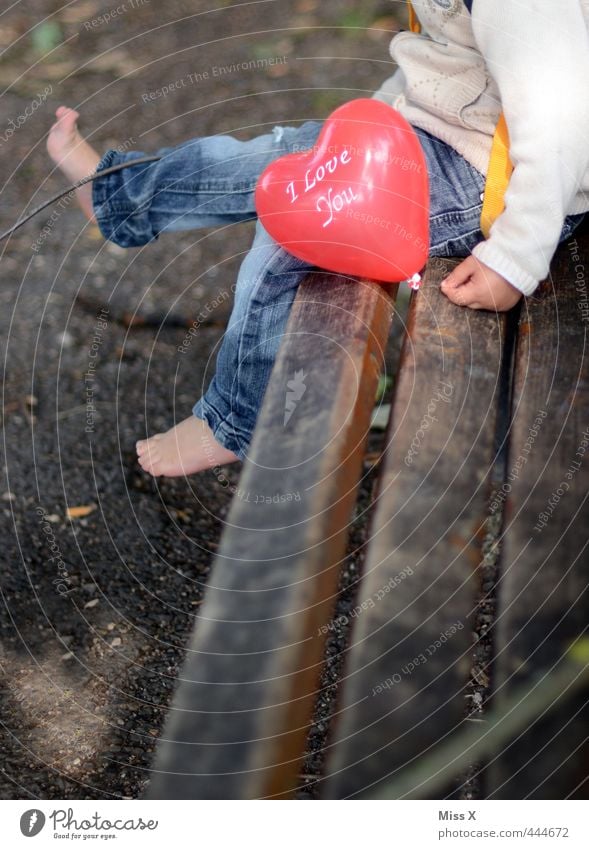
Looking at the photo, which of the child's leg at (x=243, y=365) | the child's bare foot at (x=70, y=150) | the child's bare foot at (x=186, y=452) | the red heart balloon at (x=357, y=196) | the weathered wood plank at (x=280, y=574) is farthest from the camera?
the child's bare foot at (x=70, y=150)

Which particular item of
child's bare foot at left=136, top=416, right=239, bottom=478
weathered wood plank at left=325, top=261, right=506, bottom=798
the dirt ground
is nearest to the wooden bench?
weathered wood plank at left=325, top=261, right=506, bottom=798

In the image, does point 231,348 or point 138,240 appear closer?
point 231,348

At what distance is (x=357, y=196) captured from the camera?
95 cm

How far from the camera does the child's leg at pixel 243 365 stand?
1.09 meters

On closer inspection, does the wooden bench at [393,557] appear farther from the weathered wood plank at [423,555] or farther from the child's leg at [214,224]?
the child's leg at [214,224]

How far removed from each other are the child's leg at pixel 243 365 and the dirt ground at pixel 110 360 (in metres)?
0.16

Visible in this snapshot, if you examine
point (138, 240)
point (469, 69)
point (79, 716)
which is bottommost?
point (79, 716)

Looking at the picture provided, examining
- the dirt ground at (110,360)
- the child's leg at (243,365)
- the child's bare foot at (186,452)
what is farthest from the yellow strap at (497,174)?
the dirt ground at (110,360)

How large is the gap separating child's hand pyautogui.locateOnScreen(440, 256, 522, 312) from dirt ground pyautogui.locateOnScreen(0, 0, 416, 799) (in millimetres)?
459

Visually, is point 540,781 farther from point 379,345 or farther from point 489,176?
point 489,176

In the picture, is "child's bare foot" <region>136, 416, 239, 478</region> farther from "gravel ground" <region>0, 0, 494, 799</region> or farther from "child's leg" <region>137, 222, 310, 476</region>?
"gravel ground" <region>0, 0, 494, 799</region>

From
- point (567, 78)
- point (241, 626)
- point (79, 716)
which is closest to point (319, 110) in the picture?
point (567, 78)
